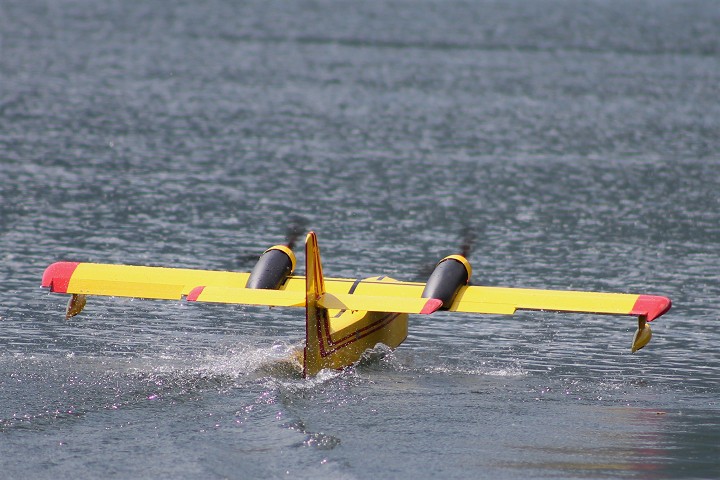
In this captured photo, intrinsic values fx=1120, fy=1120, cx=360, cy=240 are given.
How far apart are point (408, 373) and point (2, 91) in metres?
53.1

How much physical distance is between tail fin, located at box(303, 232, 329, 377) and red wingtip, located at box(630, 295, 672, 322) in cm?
597

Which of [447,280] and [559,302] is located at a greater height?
[559,302]

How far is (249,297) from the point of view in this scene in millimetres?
19609

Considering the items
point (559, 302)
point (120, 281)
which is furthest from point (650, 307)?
point (120, 281)

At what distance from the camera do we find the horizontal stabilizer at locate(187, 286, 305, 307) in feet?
63.9

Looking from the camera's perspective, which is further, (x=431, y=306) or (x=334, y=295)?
(x=334, y=295)

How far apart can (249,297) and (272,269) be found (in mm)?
4267

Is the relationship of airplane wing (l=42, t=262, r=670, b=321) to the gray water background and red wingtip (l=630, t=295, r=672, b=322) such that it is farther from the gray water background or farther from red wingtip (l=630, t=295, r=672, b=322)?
the gray water background

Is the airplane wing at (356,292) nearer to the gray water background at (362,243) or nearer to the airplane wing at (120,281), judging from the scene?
the airplane wing at (120,281)

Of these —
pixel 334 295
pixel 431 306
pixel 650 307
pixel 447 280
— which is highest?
pixel 650 307

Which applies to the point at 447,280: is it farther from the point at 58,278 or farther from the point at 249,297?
the point at 58,278

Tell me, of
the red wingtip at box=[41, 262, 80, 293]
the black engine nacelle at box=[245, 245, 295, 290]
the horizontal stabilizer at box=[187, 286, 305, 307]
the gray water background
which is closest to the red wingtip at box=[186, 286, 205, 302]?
the horizontal stabilizer at box=[187, 286, 305, 307]

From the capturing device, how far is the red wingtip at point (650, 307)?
21375 millimetres

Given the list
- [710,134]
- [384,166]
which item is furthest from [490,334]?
[710,134]
